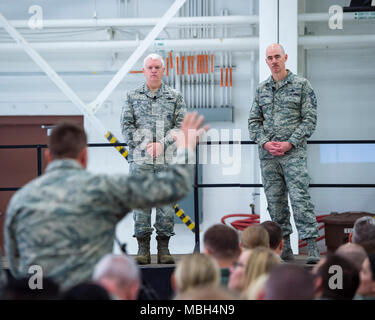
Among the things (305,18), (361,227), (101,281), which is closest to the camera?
(101,281)

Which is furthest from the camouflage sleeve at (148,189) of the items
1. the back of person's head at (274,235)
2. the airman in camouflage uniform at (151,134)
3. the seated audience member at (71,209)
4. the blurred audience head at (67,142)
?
the airman in camouflage uniform at (151,134)

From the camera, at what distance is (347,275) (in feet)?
5.06

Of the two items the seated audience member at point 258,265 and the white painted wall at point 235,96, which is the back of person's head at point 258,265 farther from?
the white painted wall at point 235,96

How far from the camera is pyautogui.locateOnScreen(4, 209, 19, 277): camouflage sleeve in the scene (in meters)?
1.53

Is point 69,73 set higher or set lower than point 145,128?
higher

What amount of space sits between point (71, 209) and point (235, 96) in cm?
478

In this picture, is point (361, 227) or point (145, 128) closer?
point (361, 227)

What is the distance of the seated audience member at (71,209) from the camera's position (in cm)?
148

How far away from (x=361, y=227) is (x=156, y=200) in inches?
47.6

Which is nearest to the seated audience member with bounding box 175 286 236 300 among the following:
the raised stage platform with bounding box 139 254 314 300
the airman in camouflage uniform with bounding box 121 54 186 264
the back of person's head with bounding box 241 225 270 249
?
the back of person's head with bounding box 241 225 270 249

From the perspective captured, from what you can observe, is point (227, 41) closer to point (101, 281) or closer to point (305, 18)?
point (305, 18)

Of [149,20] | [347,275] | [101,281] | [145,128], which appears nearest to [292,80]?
[145,128]

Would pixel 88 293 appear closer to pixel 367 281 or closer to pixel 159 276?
pixel 367 281

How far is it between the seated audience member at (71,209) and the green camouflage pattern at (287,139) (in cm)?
168
